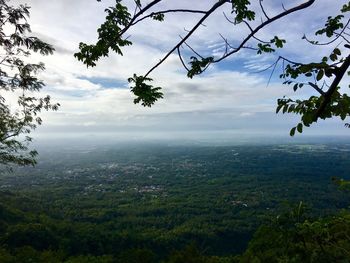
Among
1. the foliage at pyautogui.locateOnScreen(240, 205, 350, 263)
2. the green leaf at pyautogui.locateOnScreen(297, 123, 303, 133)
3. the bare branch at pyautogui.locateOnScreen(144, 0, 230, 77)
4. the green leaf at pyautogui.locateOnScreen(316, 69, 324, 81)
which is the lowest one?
the foliage at pyautogui.locateOnScreen(240, 205, 350, 263)

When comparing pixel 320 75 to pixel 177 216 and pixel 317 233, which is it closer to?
pixel 317 233

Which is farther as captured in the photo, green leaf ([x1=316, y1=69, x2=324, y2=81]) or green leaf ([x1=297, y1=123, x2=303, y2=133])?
green leaf ([x1=297, y1=123, x2=303, y2=133])

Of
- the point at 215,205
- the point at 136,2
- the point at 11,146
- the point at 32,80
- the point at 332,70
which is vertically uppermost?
the point at 32,80

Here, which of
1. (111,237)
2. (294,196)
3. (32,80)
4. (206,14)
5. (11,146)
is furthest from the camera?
(294,196)

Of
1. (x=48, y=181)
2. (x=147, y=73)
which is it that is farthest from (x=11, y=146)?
(x=48, y=181)

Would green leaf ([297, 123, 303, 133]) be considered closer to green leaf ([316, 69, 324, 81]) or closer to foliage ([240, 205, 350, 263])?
green leaf ([316, 69, 324, 81])

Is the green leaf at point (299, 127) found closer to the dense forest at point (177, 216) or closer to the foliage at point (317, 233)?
the dense forest at point (177, 216)

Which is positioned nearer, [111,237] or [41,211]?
[111,237]

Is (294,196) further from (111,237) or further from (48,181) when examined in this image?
(48,181)

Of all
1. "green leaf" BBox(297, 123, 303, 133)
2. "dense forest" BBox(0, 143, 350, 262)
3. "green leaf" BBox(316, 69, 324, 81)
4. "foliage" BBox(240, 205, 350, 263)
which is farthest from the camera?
"dense forest" BBox(0, 143, 350, 262)


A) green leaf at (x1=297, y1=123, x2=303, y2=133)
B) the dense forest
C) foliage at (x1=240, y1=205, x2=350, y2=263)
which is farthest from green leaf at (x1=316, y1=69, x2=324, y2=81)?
foliage at (x1=240, y1=205, x2=350, y2=263)
